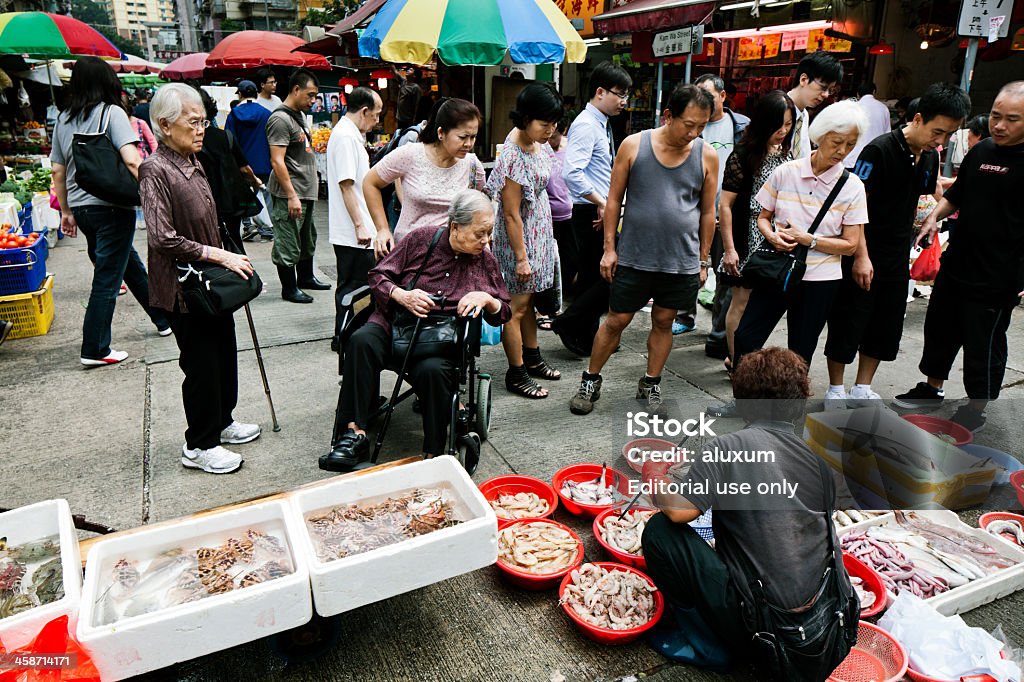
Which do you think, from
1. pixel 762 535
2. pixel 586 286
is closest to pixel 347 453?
pixel 762 535

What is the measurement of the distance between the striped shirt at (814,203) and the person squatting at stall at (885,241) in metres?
0.19

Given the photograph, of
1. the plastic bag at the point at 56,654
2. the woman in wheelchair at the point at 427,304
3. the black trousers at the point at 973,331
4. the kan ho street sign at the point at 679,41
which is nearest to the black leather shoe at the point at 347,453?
the woman in wheelchair at the point at 427,304

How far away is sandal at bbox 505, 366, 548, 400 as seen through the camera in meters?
4.46

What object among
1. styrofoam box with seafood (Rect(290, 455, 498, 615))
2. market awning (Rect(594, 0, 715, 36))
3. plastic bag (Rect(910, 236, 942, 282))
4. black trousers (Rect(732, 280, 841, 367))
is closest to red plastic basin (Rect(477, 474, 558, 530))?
styrofoam box with seafood (Rect(290, 455, 498, 615))

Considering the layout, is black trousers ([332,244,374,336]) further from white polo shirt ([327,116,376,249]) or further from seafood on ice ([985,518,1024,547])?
seafood on ice ([985,518,1024,547])

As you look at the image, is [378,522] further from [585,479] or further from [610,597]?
[585,479]

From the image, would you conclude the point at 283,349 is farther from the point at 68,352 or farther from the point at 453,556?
the point at 453,556

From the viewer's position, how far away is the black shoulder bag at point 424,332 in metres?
3.31

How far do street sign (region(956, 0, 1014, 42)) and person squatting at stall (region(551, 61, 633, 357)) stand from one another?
312 centimetres

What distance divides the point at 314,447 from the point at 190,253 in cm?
129

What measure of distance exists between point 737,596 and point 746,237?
10.3 ft

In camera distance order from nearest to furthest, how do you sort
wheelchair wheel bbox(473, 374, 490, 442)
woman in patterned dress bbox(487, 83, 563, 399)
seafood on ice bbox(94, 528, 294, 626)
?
seafood on ice bbox(94, 528, 294, 626)
wheelchair wheel bbox(473, 374, 490, 442)
woman in patterned dress bbox(487, 83, 563, 399)

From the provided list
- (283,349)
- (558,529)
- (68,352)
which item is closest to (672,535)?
(558,529)

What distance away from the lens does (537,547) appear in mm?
2785
